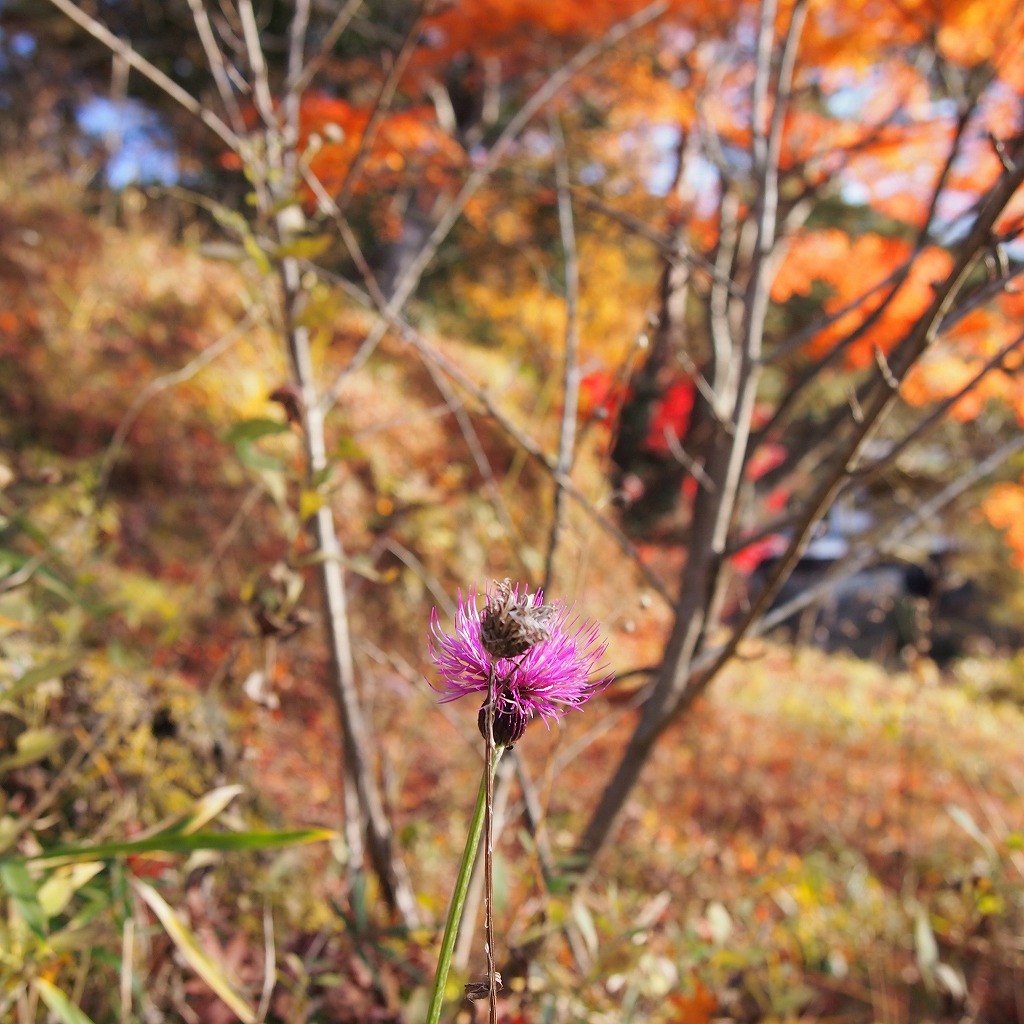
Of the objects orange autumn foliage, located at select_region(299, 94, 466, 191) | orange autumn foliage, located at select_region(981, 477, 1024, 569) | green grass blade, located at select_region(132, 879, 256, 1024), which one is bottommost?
green grass blade, located at select_region(132, 879, 256, 1024)

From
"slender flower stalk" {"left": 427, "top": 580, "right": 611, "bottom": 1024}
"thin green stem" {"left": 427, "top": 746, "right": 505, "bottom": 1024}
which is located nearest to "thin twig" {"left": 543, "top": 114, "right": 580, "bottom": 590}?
"slender flower stalk" {"left": 427, "top": 580, "right": 611, "bottom": 1024}

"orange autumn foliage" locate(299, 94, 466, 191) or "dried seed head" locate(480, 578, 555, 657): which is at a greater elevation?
"orange autumn foliage" locate(299, 94, 466, 191)

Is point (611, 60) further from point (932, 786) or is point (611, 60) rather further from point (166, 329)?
point (932, 786)

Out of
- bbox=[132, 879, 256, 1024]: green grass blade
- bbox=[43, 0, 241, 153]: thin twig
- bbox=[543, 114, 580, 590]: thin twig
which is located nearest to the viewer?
bbox=[132, 879, 256, 1024]: green grass blade

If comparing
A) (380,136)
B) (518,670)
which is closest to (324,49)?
(518,670)

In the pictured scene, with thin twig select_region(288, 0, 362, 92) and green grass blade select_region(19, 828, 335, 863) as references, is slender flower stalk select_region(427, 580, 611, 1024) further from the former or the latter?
thin twig select_region(288, 0, 362, 92)

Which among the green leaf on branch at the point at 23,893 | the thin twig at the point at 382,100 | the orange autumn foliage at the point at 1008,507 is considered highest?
the orange autumn foliage at the point at 1008,507

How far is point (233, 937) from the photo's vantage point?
1070mm

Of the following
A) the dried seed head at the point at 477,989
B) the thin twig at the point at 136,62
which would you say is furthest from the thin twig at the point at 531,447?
the dried seed head at the point at 477,989

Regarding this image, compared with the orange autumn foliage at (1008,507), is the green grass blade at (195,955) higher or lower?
lower

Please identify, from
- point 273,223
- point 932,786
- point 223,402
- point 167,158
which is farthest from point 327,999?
point 167,158

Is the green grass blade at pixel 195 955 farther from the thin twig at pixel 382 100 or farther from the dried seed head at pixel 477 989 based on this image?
the thin twig at pixel 382 100

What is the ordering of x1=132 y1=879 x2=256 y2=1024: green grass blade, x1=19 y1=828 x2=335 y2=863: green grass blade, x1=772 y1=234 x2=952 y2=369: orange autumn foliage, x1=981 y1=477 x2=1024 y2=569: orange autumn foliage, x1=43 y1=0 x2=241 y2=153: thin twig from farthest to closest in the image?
1. x1=981 y1=477 x2=1024 y2=569: orange autumn foliage
2. x1=772 y1=234 x2=952 y2=369: orange autumn foliage
3. x1=43 y1=0 x2=241 y2=153: thin twig
4. x1=132 y1=879 x2=256 y2=1024: green grass blade
5. x1=19 y1=828 x2=335 y2=863: green grass blade

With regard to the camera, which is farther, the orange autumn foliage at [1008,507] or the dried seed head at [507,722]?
the orange autumn foliage at [1008,507]
